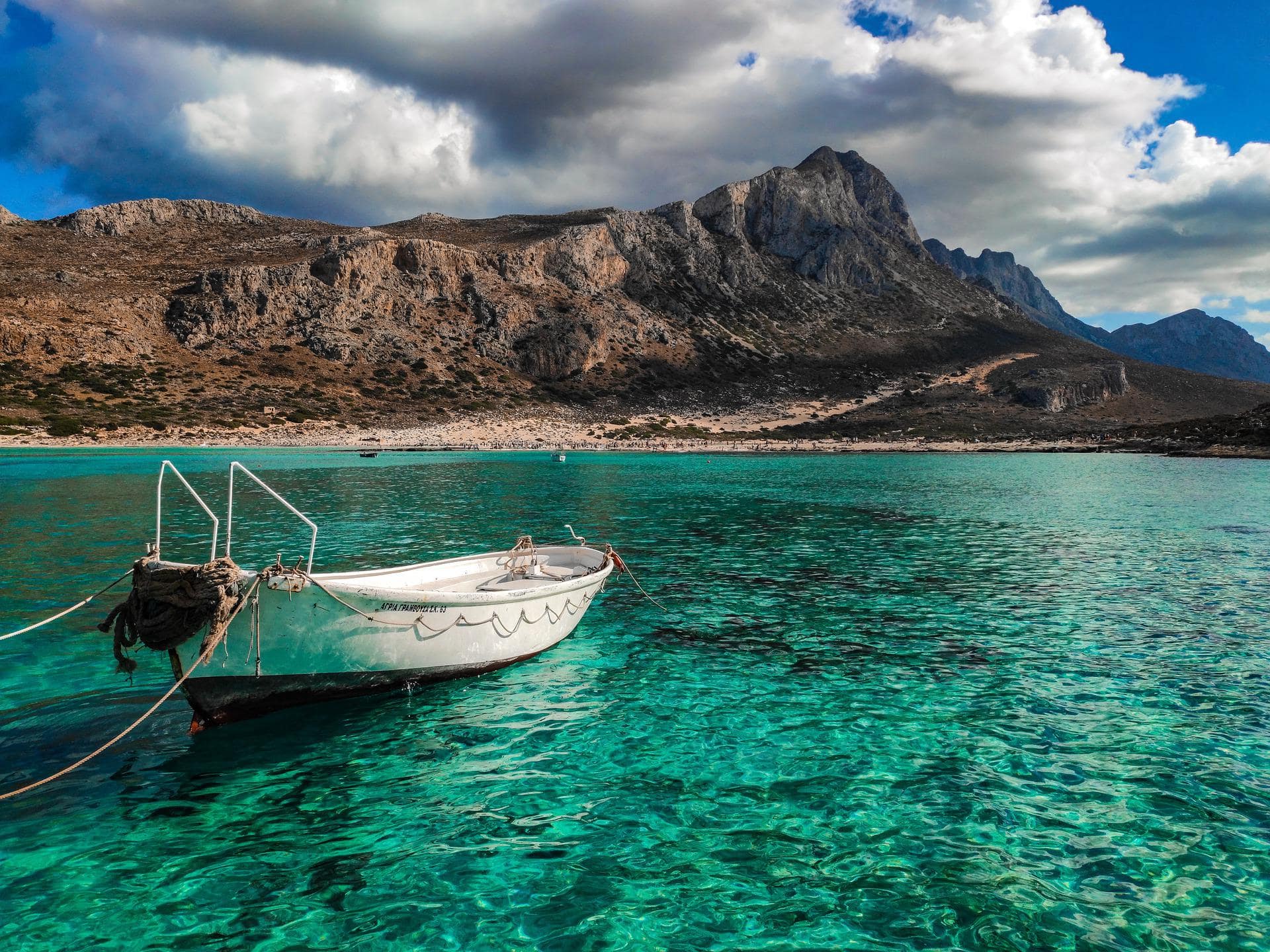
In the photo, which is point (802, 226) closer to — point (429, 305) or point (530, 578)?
point (429, 305)

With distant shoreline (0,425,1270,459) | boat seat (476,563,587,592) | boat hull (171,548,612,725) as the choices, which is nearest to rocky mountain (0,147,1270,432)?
distant shoreline (0,425,1270,459)

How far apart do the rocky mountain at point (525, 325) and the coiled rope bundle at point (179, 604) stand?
8785 cm

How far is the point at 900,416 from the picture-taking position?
116812mm

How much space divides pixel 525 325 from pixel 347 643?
128m

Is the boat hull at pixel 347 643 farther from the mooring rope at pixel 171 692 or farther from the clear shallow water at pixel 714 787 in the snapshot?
the clear shallow water at pixel 714 787

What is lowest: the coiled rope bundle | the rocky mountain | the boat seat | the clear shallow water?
the clear shallow water

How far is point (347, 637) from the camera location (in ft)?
35.1

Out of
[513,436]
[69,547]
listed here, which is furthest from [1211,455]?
[69,547]

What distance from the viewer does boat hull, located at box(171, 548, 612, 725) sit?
9.87m

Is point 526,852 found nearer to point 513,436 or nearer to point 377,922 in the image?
point 377,922

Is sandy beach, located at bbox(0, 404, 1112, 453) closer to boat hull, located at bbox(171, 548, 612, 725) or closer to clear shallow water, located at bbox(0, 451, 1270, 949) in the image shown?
clear shallow water, located at bbox(0, 451, 1270, 949)

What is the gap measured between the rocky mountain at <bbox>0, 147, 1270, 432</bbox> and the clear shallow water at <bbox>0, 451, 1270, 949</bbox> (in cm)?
8794

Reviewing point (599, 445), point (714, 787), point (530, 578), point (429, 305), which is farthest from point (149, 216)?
point (714, 787)

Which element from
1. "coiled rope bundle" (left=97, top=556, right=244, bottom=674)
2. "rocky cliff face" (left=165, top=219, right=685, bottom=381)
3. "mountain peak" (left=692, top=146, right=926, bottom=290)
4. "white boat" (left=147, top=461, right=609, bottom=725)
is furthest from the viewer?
"mountain peak" (left=692, top=146, right=926, bottom=290)
